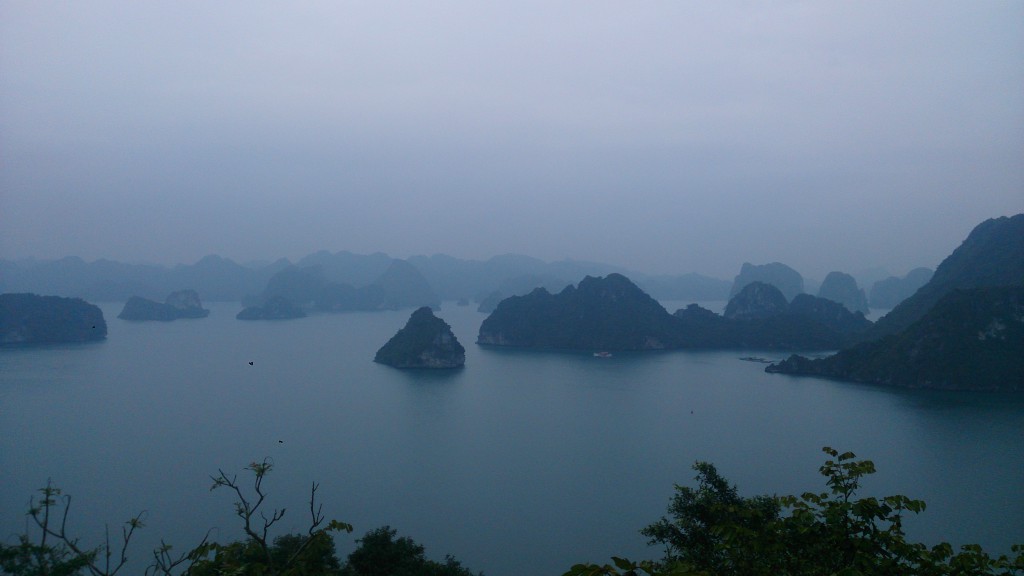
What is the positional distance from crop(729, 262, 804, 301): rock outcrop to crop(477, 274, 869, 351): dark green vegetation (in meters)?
43.8

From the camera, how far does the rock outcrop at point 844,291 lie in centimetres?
6950

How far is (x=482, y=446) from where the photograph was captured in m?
16.3

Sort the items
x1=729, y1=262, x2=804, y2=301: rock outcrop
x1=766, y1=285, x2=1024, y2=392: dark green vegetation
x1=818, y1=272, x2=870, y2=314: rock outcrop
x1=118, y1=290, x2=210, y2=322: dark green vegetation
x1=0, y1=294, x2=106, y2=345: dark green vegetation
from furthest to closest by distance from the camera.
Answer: x1=729, y1=262, x2=804, y2=301: rock outcrop → x1=818, y1=272, x2=870, y2=314: rock outcrop → x1=118, y1=290, x2=210, y2=322: dark green vegetation → x1=0, y1=294, x2=106, y2=345: dark green vegetation → x1=766, y1=285, x2=1024, y2=392: dark green vegetation

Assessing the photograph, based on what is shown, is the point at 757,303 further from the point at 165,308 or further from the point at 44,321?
the point at 165,308

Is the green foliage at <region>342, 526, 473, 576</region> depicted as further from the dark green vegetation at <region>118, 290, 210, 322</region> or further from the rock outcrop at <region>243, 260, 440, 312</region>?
the rock outcrop at <region>243, 260, 440, 312</region>

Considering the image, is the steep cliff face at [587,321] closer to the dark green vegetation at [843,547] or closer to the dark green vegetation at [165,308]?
the dark green vegetation at [165,308]

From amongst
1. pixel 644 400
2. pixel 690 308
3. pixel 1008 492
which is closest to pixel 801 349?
pixel 690 308

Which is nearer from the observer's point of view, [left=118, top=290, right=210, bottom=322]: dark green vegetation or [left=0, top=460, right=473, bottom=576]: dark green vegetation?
[left=0, top=460, right=473, bottom=576]: dark green vegetation

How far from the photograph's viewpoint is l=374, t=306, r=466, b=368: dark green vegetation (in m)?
30.1

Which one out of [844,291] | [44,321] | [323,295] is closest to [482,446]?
[44,321]

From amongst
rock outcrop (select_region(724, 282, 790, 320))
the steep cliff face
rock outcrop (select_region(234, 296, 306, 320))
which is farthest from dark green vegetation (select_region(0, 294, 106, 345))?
rock outcrop (select_region(724, 282, 790, 320))

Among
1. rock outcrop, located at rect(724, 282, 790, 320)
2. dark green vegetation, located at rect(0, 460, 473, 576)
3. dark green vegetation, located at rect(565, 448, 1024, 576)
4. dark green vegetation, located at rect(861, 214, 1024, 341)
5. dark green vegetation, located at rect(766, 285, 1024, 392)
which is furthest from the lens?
rock outcrop, located at rect(724, 282, 790, 320)

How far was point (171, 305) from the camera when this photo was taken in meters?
60.3

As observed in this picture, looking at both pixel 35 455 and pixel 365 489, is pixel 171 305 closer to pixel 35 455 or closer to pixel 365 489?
pixel 35 455
